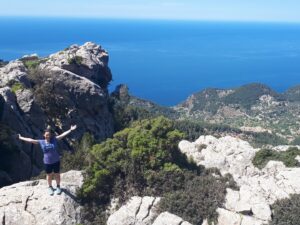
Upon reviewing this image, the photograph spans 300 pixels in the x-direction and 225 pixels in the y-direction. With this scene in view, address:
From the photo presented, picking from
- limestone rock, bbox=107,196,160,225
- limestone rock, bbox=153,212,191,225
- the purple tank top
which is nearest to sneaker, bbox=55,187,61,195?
the purple tank top

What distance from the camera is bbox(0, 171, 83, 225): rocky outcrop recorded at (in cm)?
1617

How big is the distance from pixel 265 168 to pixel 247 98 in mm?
168836

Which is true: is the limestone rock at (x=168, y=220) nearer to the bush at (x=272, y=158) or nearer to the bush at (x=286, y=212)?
the bush at (x=286, y=212)

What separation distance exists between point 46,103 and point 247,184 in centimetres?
2047

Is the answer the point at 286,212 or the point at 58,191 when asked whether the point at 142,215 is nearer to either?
the point at 58,191

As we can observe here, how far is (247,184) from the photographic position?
21.2m

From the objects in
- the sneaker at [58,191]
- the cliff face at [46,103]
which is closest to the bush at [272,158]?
the cliff face at [46,103]

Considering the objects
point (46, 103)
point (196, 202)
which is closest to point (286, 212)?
point (196, 202)

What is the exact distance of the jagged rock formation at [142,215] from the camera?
16.7m

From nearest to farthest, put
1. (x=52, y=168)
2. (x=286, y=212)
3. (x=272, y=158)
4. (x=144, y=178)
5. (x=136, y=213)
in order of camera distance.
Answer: (x=52, y=168) → (x=136, y=213) → (x=286, y=212) → (x=144, y=178) → (x=272, y=158)

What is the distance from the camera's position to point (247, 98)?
193 meters

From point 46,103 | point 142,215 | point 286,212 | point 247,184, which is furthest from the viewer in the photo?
point 46,103

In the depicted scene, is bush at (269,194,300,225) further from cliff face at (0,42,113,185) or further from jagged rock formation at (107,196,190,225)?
cliff face at (0,42,113,185)

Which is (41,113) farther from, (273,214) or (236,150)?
(273,214)
